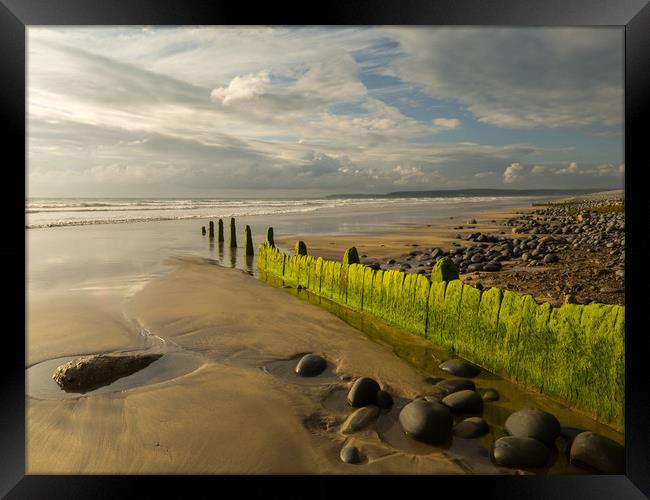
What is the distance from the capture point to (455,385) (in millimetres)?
5707

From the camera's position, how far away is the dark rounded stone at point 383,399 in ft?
17.1

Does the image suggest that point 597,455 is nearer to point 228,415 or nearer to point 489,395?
point 489,395

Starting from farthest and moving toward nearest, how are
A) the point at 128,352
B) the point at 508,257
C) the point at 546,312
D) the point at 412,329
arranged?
the point at 508,257 < the point at 412,329 < the point at 128,352 < the point at 546,312

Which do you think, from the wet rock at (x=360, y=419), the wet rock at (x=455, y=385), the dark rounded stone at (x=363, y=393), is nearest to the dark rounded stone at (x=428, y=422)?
the wet rock at (x=360, y=419)

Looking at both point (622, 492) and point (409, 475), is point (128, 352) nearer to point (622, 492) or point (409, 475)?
point (409, 475)

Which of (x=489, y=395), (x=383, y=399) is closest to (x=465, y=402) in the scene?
(x=489, y=395)

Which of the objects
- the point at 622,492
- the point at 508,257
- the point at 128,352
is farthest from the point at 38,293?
the point at 508,257

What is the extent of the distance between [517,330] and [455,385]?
1.17m

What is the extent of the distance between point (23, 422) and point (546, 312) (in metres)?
6.11

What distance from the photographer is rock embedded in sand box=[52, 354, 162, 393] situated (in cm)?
569

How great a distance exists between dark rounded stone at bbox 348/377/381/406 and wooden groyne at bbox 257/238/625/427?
2.09m

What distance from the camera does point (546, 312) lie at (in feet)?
18.2

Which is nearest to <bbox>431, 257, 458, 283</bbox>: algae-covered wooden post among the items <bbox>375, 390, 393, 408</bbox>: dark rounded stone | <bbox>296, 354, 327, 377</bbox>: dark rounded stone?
<bbox>296, 354, 327, 377</bbox>: dark rounded stone

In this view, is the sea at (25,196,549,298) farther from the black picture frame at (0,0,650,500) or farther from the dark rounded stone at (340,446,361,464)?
the dark rounded stone at (340,446,361,464)
